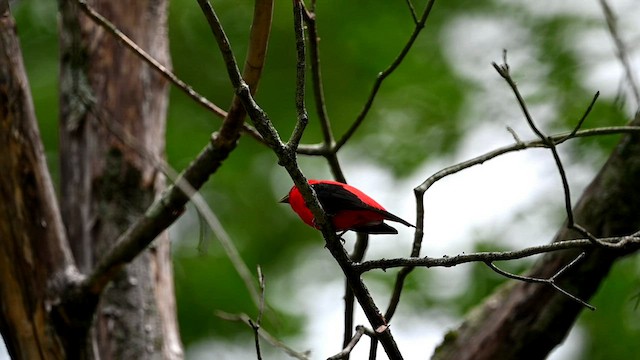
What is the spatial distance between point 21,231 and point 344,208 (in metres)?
1.77

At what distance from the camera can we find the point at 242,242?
8.88 metres

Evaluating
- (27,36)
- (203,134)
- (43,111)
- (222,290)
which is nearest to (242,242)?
(222,290)

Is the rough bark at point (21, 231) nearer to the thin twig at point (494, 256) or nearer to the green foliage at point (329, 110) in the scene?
the thin twig at point (494, 256)

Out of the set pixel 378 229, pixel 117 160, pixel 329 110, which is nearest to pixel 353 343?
pixel 378 229

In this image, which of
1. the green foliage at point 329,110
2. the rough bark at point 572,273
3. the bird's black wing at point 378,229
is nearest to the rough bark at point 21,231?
the bird's black wing at point 378,229

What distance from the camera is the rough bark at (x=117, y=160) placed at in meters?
4.81

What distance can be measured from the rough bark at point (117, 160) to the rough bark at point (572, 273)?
76.8 inches

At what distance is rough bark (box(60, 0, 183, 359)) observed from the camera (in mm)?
4812

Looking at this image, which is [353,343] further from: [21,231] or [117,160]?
[117,160]

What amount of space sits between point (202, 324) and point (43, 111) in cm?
265

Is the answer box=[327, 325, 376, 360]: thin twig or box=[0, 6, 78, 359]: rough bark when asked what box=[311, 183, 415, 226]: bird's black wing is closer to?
box=[327, 325, 376, 360]: thin twig

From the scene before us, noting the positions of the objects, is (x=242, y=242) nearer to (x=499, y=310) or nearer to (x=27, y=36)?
(x=27, y=36)


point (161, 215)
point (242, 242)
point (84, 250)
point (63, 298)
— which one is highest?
point (242, 242)

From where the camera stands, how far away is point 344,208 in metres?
3.08
